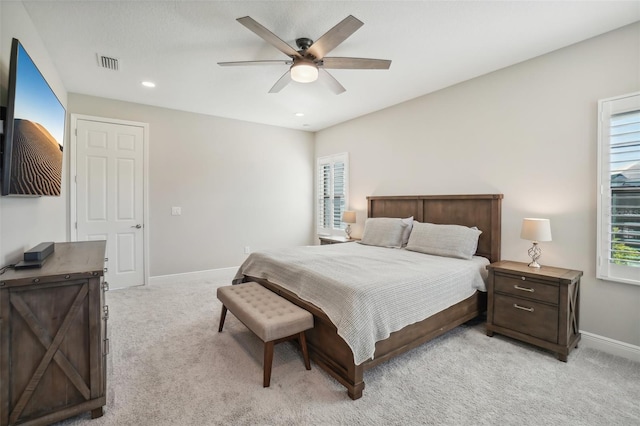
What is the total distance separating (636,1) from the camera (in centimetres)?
212

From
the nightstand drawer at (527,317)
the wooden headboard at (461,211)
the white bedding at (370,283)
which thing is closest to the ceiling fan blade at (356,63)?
the white bedding at (370,283)

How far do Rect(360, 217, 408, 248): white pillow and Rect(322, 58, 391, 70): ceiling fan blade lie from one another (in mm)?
2121

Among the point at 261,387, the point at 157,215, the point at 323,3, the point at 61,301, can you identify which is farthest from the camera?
the point at 157,215

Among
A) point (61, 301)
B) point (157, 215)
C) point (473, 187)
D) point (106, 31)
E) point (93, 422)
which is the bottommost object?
point (93, 422)

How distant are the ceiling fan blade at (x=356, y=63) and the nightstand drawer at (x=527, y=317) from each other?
2375mm

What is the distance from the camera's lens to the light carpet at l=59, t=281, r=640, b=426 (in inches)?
68.8

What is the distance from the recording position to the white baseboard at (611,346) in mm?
2381

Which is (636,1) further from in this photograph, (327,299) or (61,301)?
(61,301)

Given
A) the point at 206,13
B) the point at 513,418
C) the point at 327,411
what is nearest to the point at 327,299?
the point at 327,411

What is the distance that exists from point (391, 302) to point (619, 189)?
218 centimetres

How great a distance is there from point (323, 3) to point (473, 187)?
102 inches

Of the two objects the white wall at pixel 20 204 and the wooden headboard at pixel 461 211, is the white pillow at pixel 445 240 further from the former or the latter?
the white wall at pixel 20 204

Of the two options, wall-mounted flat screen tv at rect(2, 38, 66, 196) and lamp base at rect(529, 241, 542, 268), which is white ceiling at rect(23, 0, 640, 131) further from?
lamp base at rect(529, 241, 542, 268)

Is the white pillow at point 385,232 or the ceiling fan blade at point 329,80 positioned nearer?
the ceiling fan blade at point 329,80
